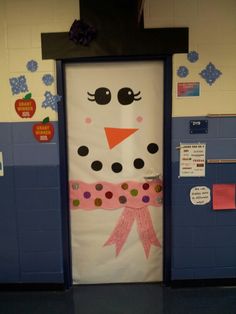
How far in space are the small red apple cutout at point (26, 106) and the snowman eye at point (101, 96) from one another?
46cm

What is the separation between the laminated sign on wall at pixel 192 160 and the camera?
249 cm

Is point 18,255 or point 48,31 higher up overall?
point 48,31

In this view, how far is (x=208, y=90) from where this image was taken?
8.01 feet

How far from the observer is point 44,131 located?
8.16 feet

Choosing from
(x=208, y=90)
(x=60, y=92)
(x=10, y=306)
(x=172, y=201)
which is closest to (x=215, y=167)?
(x=172, y=201)

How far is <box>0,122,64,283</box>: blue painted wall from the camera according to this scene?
2.51 m

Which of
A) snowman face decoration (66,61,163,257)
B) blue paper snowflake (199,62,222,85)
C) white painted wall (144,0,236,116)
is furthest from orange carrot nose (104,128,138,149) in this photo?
blue paper snowflake (199,62,222,85)

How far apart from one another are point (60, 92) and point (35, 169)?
25.6 inches

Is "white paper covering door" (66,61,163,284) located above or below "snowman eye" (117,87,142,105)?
below

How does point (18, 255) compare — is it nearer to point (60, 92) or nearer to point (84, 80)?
point (60, 92)

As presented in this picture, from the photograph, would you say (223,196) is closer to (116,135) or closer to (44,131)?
(116,135)

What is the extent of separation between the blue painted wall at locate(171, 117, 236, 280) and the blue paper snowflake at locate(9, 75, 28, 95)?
1.21 m

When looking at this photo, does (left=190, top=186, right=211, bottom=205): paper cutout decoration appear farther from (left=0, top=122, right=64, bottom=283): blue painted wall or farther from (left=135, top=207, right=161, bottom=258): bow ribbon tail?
(left=0, top=122, right=64, bottom=283): blue painted wall

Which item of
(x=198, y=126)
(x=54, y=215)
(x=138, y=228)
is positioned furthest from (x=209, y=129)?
(x=54, y=215)
